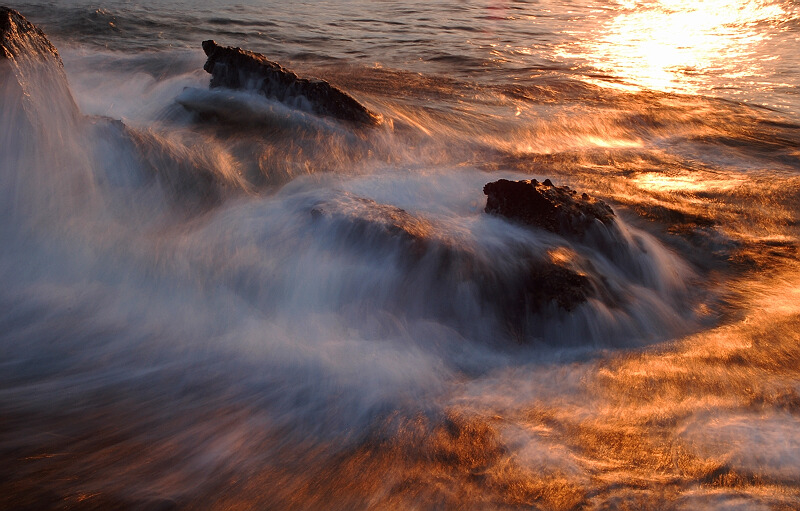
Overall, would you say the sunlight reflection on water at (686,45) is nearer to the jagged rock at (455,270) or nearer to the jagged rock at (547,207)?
the jagged rock at (547,207)

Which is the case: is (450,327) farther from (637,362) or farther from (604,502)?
(604,502)

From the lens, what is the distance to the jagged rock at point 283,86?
258 inches

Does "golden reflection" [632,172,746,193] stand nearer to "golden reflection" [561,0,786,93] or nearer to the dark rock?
"golden reflection" [561,0,786,93]

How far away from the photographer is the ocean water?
2.41 m

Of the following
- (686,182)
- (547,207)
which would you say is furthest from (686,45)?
(547,207)

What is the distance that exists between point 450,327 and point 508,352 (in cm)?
35

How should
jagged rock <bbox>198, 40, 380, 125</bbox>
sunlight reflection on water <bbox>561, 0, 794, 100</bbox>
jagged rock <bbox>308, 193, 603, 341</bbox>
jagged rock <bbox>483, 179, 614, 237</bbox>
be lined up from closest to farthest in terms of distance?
jagged rock <bbox>308, 193, 603, 341</bbox>
jagged rock <bbox>483, 179, 614, 237</bbox>
jagged rock <bbox>198, 40, 380, 125</bbox>
sunlight reflection on water <bbox>561, 0, 794, 100</bbox>

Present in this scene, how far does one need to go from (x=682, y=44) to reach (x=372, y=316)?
37.1 feet

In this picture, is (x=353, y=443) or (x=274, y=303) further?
(x=274, y=303)

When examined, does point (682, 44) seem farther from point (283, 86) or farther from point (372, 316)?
point (372, 316)

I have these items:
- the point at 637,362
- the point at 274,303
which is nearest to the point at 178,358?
the point at 274,303

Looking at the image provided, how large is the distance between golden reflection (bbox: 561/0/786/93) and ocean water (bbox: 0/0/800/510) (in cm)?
311

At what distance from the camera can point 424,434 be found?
2646 mm

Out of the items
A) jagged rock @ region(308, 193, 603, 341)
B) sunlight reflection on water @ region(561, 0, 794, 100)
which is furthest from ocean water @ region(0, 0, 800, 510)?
sunlight reflection on water @ region(561, 0, 794, 100)
